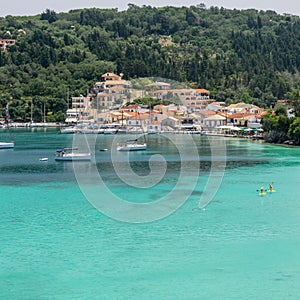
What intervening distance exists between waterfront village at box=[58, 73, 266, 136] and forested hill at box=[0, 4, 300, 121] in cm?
258

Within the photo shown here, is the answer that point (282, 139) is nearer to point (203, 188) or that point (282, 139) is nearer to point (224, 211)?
point (203, 188)

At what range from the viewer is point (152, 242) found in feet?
56.1

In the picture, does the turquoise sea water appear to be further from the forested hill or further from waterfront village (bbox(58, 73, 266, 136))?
waterfront village (bbox(58, 73, 266, 136))

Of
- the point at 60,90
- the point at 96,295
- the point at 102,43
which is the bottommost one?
the point at 96,295

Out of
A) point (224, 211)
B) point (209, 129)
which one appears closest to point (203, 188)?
point (224, 211)

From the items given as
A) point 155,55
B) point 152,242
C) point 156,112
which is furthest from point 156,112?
point 152,242

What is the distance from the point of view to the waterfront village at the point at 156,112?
6353 cm

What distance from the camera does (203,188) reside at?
82.0 ft

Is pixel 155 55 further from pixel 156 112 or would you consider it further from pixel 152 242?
pixel 152 242

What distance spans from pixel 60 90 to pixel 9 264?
6344 cm

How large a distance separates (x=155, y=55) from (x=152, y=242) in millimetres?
70875

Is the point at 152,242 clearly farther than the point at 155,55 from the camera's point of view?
No

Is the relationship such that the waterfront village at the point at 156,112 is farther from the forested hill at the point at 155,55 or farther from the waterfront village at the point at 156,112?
the forested hill at the point at 155,55

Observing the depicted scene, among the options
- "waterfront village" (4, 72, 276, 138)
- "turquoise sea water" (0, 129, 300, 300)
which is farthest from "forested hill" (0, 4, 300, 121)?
"turquoise sea water" (0, 129, 300, 300)
